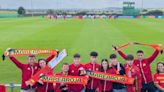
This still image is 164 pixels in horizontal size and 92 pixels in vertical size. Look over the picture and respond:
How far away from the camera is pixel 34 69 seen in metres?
12.2

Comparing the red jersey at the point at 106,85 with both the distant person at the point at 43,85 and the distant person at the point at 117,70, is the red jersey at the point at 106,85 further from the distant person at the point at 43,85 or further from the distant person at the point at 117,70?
the distant person at the point at 43,85

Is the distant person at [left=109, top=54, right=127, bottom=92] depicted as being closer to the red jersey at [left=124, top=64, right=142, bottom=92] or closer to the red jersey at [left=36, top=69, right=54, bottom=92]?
the red jersey at [left=124, top=64, right=142, bottom=92]

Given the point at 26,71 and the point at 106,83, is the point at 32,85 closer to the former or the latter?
the point at 26,71

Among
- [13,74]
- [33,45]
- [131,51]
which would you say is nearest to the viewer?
[13,74]

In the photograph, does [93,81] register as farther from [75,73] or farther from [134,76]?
[134,76]

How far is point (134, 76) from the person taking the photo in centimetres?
1185

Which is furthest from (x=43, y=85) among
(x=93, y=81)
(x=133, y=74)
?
(x=133, y=74)

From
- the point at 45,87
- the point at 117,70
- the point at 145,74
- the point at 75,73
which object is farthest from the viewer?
the point at 145,74

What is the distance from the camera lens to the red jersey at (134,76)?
38.4 feet

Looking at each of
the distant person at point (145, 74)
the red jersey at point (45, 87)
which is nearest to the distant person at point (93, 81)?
the red jersey at point (45, 87)

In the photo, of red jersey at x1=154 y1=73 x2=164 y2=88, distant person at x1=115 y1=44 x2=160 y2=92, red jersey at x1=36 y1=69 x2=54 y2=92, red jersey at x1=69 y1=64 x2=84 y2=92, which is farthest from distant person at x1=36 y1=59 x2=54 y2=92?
red jersey at x1=154 y1=73 x2=164 y2=88

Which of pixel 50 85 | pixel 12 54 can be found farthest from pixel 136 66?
pixel 12 54

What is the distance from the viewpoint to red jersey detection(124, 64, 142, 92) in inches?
461

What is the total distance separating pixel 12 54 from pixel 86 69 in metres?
2.48
